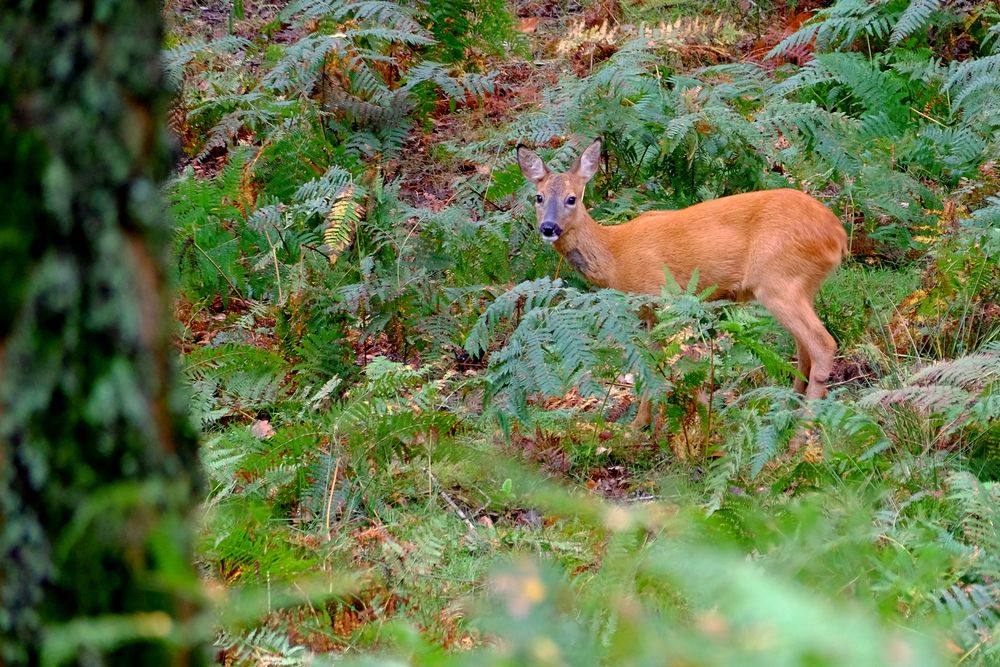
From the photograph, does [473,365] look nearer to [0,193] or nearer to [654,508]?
[654,508]

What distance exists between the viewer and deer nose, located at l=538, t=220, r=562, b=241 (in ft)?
22.3

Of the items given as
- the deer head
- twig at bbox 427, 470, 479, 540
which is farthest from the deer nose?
twig at bbox 427, 470, 479, 540

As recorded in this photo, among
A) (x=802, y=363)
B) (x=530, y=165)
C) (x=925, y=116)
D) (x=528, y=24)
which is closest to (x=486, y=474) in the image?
(x=802, y=363)

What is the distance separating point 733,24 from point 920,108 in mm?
2527

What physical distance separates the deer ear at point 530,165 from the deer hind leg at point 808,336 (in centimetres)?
165

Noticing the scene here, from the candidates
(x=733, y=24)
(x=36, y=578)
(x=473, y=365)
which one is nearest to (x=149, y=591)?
(x=36, y=578)

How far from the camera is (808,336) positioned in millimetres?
6375

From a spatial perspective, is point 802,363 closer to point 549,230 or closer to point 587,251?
point 587,251

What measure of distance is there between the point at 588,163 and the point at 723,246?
103 cm

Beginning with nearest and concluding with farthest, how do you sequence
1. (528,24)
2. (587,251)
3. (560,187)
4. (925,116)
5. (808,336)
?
(808,336) → (560,187) → (587,251) → (925,116) → (528,24)

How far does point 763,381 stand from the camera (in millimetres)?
5672

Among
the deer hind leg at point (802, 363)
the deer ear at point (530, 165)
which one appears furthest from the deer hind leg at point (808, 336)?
the deer ear at point (530, 165)

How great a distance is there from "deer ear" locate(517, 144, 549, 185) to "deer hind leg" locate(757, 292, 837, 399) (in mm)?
1650

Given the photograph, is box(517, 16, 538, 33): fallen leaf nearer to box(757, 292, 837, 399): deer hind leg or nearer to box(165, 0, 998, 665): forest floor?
box(165, 0, 998, 665): forest floor
